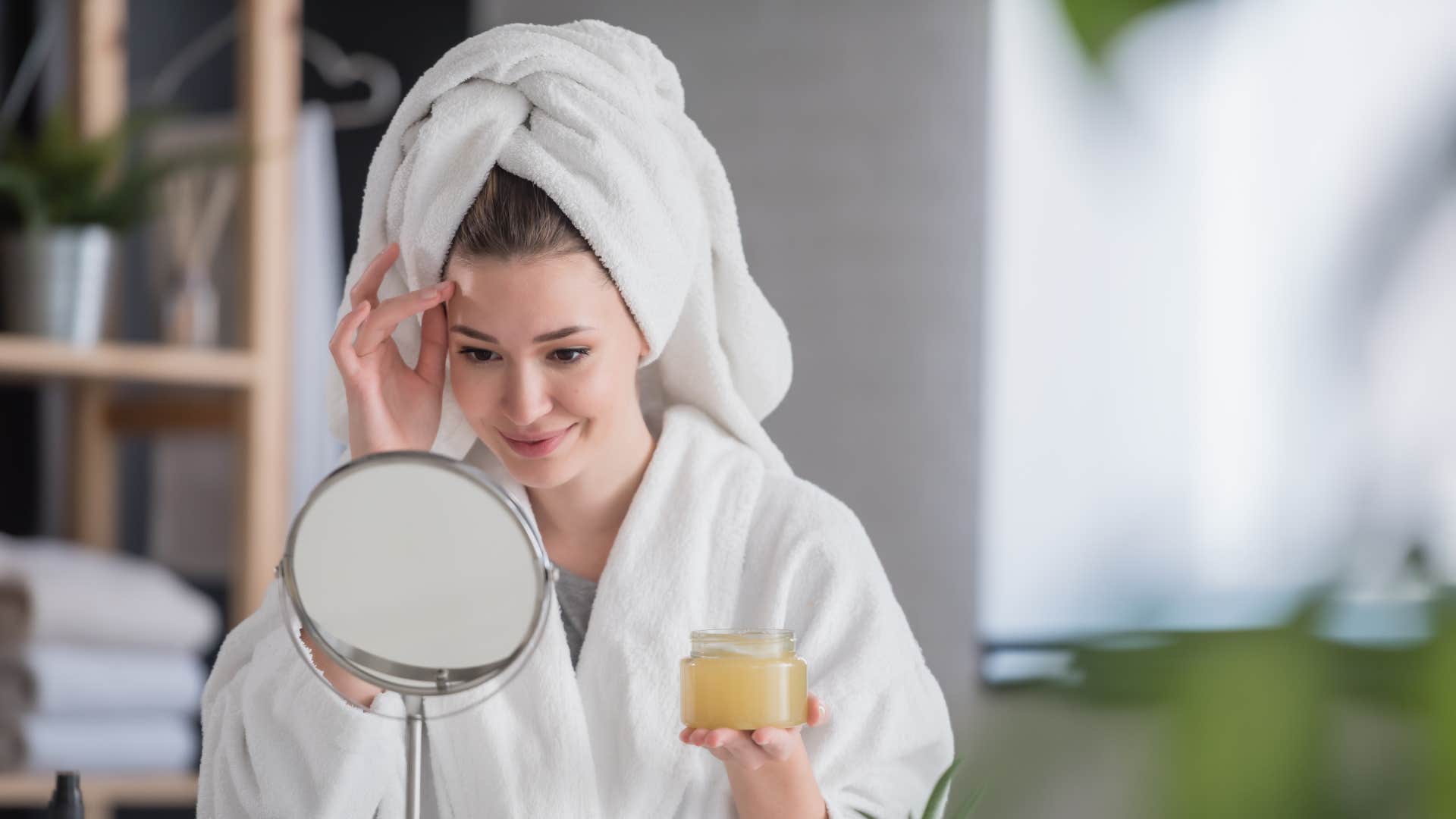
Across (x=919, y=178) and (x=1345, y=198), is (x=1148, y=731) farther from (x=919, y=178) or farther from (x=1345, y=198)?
(x=919, y=178)

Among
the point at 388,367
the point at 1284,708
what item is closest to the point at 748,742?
the point at 388,367

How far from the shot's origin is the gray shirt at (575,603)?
109cm

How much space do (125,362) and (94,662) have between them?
0.36 metres

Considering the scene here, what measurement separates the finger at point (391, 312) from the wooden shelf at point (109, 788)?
3.22 ft

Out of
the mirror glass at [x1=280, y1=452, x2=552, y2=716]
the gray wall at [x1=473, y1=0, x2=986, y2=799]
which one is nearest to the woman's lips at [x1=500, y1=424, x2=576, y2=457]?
the mirror glass at [x1=280, y1=452, x2=552, y2=716]

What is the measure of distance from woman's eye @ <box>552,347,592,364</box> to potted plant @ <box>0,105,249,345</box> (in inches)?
41.0

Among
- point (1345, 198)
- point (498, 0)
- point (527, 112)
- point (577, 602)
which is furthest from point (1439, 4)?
point (498, 0)

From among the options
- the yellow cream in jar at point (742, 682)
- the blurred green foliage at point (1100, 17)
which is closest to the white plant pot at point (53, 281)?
the yellow cream in jar at point (742, 682)

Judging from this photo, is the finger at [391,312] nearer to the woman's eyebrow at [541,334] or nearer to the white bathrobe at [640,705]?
the woman's eyebrow at [541,334]

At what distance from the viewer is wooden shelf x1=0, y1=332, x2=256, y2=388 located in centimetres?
176

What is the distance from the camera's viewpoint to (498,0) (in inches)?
95.8

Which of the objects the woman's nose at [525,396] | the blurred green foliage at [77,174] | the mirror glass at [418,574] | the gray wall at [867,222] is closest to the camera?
the mirror glass at [418,574]

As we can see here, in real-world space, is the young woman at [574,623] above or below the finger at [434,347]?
below

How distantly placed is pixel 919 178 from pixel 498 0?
2.54 feet
